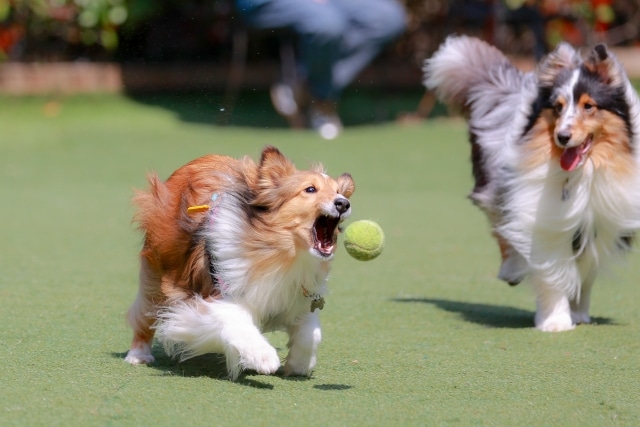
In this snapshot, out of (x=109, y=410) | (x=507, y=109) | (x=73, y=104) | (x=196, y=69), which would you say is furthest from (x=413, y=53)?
(x=109, y=410)

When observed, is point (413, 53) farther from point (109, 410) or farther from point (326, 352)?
point (109, 410)

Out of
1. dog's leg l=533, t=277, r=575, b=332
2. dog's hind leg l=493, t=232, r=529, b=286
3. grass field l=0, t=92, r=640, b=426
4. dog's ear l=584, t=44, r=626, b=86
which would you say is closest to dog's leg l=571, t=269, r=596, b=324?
grass field l=0, t=92, r=640, b=426

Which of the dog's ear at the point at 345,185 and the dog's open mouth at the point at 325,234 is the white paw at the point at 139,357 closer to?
the dog's open mouth at the point at 325,234

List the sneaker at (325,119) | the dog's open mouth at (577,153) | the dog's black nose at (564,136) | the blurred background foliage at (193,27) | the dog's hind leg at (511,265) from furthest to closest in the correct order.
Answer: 1. the blurred background foliage at (193,27)
2. the sneaker at (325,119)
3. the dog's hind leg at (511,265)
4. the dog's open mouth at (577,153)
5. the dog's black nose at (564,136)

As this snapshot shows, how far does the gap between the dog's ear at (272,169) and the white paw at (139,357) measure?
1.04 meters

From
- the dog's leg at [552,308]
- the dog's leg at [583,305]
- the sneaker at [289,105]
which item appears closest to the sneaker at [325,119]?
the sneaker at [289,105]

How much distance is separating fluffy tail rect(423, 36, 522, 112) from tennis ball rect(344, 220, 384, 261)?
2583 millimetres

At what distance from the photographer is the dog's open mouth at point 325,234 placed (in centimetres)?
433

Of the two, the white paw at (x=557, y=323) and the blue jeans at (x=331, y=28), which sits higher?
the blue jeans at (x=331, y=28)

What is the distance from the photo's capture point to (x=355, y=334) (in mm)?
5613

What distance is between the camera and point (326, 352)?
17.0ft

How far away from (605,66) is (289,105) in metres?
8.01

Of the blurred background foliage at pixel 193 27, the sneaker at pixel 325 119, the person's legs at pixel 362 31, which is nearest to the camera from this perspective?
the person's legs at pixel 362 31

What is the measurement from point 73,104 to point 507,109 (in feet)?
29.0
